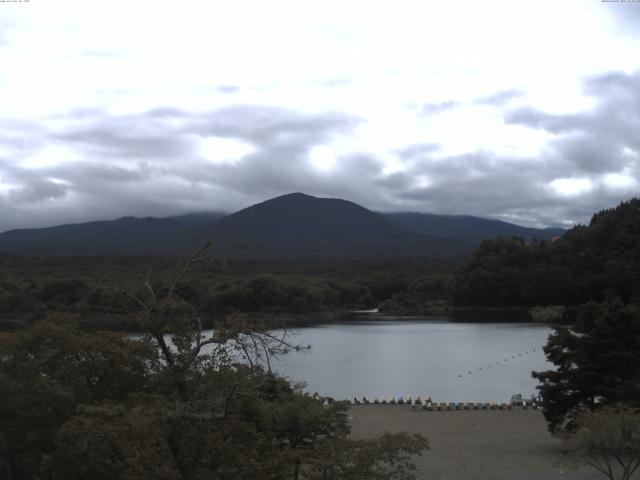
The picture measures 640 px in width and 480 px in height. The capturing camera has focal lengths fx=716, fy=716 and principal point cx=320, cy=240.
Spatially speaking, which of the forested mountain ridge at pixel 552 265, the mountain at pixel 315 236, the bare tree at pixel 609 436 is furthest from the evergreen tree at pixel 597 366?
the mountain at pixel 315 236

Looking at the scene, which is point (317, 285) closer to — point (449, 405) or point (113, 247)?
point (449, 405)

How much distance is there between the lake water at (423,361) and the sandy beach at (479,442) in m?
3.92

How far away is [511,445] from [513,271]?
6171 centimetres

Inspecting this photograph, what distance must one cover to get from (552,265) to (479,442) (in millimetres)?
62174

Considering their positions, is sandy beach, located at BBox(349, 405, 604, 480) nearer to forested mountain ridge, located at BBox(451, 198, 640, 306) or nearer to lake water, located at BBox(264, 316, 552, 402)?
lake water, located at BBox(264, 316, 552, 402)

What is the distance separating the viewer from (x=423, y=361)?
40000mm

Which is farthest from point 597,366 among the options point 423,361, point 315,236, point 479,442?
point 315,236

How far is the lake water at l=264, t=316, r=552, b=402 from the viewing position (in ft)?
103

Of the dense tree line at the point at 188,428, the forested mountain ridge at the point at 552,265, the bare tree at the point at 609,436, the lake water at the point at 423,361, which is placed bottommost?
the lake water at the point at 423,361

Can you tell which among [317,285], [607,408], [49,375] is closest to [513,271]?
[317,285]

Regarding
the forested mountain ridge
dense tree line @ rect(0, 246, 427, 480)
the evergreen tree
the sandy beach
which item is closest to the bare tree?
the sandy beach

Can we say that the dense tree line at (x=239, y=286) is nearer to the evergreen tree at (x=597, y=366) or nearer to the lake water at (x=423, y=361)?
the lake water at (x=423, y=361)

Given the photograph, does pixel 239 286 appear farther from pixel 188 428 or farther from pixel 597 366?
pixel 188 428

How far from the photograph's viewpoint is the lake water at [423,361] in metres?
31.5
